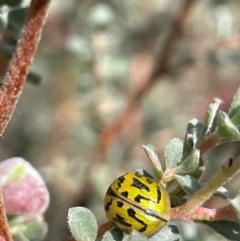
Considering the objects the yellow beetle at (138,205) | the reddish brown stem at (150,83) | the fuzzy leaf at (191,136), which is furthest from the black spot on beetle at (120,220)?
the reddish brown stem at (150,83)

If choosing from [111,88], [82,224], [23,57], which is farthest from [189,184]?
[111,88]

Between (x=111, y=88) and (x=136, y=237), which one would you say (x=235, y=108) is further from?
(x=111, y=88)

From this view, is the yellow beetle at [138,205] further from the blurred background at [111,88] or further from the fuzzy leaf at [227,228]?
the blurred background at [111,88]

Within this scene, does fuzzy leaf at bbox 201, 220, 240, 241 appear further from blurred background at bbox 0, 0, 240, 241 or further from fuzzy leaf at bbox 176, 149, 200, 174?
blurred background at bbox 0, 0, 240, 241

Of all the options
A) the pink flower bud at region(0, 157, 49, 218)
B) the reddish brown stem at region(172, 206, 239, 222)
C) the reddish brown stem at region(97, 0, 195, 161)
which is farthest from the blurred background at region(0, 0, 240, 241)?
the reddish brown stem at region(172, 206, 239, 222)

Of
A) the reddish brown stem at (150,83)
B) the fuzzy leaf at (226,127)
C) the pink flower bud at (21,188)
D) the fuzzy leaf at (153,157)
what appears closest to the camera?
the fuzzy leaf at (226,127)

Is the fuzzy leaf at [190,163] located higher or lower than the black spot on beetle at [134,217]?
higher
